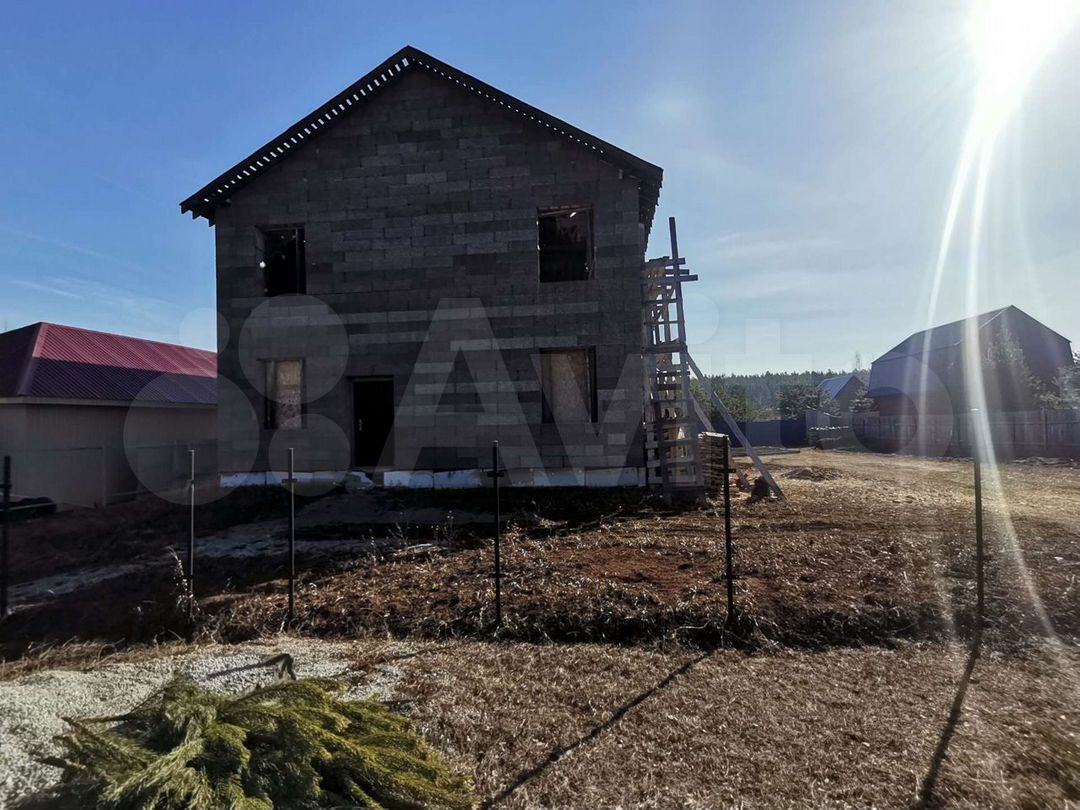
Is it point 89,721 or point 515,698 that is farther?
point 515,698

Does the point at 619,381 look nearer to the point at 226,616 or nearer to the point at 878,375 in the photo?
the point at 226,616

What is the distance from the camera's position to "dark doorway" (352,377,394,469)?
44.5 ft

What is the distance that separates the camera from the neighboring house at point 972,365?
109 feet

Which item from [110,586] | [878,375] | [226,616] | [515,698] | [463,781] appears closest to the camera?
[463,781]

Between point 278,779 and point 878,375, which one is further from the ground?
point 878,375

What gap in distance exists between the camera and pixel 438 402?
1285 cm

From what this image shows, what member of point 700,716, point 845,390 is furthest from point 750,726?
point 845,390

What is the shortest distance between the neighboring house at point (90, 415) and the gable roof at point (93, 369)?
3cm

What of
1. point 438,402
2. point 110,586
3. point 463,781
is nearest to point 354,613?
point 463,781

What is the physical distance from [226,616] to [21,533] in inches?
360

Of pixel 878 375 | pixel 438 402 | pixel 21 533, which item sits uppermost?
pixel 878 375

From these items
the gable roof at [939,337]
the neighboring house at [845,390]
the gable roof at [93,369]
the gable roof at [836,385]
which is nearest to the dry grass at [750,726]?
the gable roof at [93,369]

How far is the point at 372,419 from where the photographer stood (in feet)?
44.8

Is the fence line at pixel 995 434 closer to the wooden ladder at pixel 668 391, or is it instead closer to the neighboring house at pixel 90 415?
the wooden ladder at pixel 668 391
